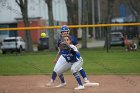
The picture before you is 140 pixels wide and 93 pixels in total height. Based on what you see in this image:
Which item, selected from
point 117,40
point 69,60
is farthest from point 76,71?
point 117,40

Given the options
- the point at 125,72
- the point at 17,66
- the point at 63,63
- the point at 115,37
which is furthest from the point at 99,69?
the point at 115,37

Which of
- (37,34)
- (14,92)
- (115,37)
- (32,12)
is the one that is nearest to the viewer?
(14,92)

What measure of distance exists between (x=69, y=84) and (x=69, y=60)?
1.33m

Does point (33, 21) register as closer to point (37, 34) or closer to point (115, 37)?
point (37, 34)

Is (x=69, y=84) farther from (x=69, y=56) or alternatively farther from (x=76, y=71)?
(x=69, y=56)

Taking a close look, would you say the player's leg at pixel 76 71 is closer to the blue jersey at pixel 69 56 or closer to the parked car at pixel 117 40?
the blue jersey at pixel 69 56

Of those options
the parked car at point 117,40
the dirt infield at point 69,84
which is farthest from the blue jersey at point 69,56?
the parked car at point 117,40

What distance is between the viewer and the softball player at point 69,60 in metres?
11.8

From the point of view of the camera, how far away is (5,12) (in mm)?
58406

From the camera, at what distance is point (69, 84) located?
13.1 meters

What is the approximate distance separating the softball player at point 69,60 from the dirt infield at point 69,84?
19.4 inches

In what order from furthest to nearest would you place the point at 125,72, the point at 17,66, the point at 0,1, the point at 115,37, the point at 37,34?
the point at 37,34
the point at 115,37
the point at 0,1
the point at 17,66
the point at 125,72

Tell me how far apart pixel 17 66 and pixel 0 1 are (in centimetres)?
1532

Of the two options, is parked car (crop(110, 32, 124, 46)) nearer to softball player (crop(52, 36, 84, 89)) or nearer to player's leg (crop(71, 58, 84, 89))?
softball player (crop(52, 36, 84, 89))
